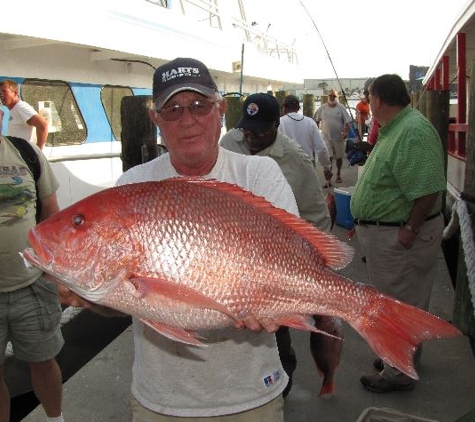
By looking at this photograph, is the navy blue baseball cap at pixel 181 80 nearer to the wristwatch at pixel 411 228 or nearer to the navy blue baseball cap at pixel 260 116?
the navy blue baseball cap at pixel 260 116

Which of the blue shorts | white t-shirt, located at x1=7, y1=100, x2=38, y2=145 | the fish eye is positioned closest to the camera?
the fish eye

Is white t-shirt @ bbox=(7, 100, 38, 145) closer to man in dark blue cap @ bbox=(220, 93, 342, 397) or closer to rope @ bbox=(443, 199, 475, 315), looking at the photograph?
man in dark blue cap @ bbox=(220, 93, 342, 397)

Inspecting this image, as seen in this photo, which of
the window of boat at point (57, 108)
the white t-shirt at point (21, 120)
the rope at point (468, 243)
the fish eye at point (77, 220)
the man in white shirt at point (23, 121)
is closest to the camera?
the fish eye at point (77, 220)

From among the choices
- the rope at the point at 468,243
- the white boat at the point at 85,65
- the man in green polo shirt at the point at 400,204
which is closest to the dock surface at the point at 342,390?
the man in green polo shirt at the point at 400,204

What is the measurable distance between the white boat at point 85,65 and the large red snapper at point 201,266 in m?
6.69

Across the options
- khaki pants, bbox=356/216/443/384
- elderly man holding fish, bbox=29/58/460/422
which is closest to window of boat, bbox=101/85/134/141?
khaki pants, bbox=356/216/443/384

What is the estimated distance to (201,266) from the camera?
5.20ft

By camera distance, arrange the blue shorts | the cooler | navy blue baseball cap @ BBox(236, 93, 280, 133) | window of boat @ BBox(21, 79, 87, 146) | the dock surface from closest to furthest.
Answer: the blue shorts → the dock surface → navy blue baseball cap @ BBox(236, 93, 280, 133) → the cooler → window of boat @ BBox(21, 79, 87, 146)

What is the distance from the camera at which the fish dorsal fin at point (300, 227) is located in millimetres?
1748

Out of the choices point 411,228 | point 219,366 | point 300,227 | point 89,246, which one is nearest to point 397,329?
point 300,227

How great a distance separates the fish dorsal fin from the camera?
1748mm

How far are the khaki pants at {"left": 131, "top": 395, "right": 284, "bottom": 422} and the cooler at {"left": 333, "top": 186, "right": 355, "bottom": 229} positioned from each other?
610 cm

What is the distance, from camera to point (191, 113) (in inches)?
76.7

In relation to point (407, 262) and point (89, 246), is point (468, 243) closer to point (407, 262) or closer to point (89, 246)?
Result: point (407, 262)
